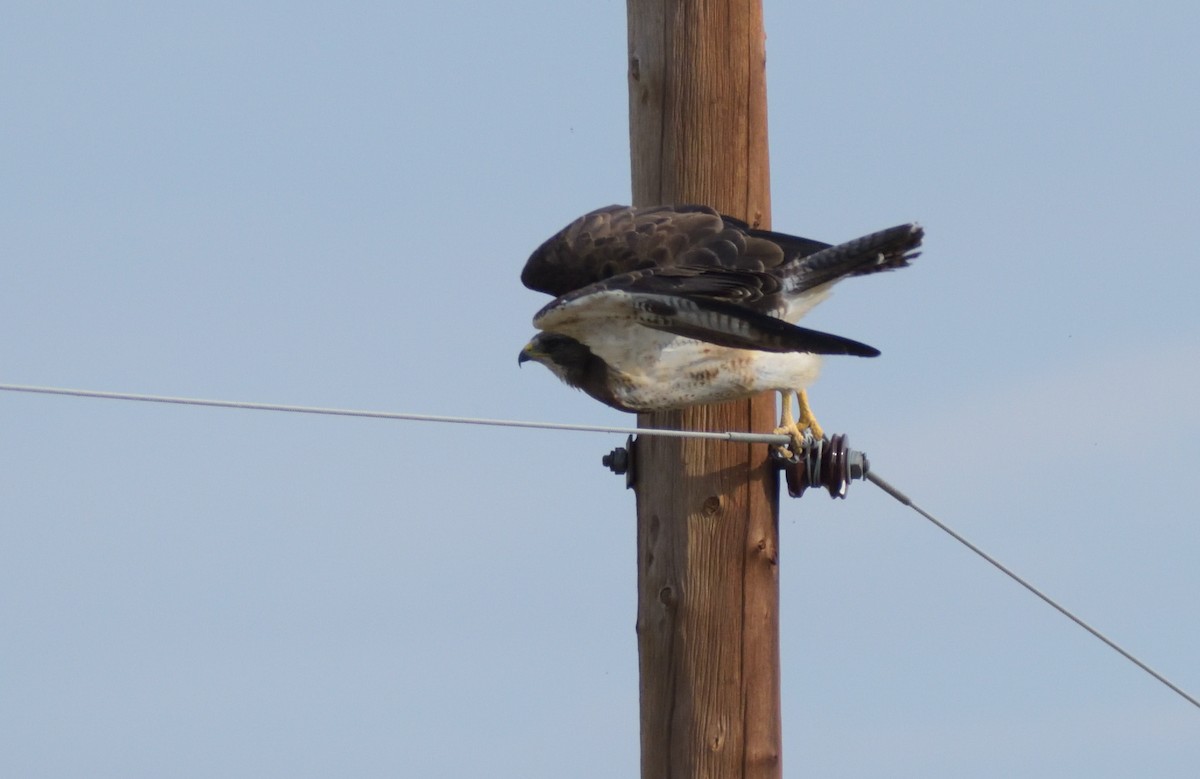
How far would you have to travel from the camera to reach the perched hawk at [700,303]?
6.51 meters

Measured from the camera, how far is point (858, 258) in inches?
266

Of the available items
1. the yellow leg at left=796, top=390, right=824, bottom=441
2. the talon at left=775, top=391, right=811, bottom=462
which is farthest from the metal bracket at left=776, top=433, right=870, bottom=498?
the yellow leg at left=796, top=390, right=824, bottom=441

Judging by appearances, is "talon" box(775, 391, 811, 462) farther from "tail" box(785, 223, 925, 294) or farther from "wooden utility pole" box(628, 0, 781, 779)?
"tail" box(785, 223, 925, 294)

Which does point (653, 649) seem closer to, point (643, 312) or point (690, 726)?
point (690, 726)

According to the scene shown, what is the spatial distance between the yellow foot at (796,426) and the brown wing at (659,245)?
1.85 feet

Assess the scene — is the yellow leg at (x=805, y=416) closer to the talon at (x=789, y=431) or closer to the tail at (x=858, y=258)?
the talon at (x=789, y=431)

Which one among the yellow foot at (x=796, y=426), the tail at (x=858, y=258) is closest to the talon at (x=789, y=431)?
the yellow foot at (x=796, y=426)

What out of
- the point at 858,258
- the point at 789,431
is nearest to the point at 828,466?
the point at 789,431

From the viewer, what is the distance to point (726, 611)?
6.13 meters

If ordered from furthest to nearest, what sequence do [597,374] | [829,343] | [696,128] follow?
[597,374] → [696,128] → [829,343]

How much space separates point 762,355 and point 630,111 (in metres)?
1.01

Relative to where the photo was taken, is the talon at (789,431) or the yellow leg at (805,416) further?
the yellow leg at (805,416)

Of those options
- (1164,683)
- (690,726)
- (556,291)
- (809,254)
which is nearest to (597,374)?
(556,291)

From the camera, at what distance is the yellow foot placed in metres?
6.41
